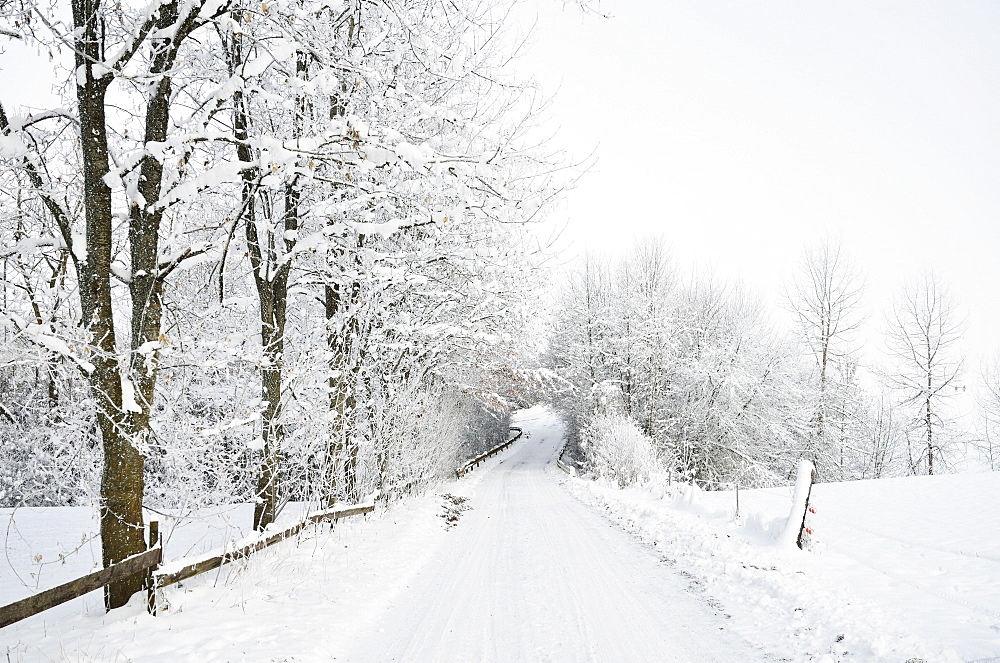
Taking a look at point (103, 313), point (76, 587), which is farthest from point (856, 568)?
point (103, 313)

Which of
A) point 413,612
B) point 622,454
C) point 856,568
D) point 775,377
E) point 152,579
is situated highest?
point 775,377

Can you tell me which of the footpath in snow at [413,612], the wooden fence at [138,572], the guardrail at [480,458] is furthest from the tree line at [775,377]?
the wooden fence at [138,572]

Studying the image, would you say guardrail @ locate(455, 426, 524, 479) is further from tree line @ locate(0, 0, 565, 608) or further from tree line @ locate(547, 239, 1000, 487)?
tree line @ locate(0, 0, 565, 608)

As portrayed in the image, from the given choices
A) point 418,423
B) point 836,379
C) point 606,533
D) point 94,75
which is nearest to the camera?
point 94,75

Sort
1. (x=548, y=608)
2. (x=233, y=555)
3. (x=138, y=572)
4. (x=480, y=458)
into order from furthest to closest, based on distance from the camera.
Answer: (x=480, y=458) → (x=233, y=555) → (x=548, y=608) → (x=138, y=572)

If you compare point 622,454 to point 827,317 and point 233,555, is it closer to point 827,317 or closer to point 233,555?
point 233,555

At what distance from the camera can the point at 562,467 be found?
93.6 feet

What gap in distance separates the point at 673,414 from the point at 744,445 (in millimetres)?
3652

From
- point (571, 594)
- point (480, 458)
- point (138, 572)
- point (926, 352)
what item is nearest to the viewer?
point (138, 572)

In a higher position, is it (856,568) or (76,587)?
(76,587)

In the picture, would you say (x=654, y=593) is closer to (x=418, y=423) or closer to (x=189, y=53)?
(x=418, y=423)

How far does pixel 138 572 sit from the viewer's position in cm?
474

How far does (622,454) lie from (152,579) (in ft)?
54.4

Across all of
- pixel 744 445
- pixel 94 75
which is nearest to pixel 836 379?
pixel 744 445
